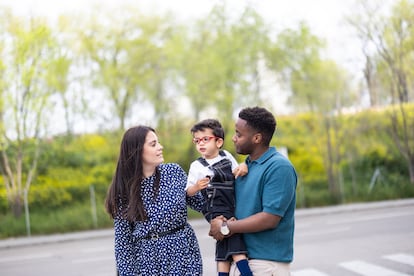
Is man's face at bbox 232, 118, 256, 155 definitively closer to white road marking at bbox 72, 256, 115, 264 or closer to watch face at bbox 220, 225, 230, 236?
watch face at bbox 220, 225, 230, 236

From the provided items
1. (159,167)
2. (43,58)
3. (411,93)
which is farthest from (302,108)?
(159,167)

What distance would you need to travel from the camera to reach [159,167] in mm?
3717

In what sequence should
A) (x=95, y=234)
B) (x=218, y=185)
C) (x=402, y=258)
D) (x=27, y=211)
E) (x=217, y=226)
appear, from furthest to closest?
(x=27, y=211) → (x=95, y=234) → (x=402, y=258) → (x=218, y=185) → (x=217, y=226)

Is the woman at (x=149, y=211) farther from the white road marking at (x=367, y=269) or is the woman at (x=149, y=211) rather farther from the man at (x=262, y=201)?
the white road marking at (x=367, y=269)

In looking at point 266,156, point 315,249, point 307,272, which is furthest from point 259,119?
point 315,249

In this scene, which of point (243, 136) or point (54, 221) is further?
point (54, 221)

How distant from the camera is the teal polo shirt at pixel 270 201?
3236 millimetres

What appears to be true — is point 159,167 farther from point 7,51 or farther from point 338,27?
point 338,27

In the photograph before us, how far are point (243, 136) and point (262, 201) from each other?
0.40m

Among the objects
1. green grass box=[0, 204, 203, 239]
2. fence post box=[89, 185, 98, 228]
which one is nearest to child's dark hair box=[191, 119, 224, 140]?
green grass box=[0, 204, 203, 239]

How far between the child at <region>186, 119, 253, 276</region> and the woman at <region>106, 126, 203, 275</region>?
129 millimetres

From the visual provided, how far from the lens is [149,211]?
3553 mm

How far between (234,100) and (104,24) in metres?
5.98

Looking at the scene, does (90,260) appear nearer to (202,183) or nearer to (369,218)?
(369,218)
